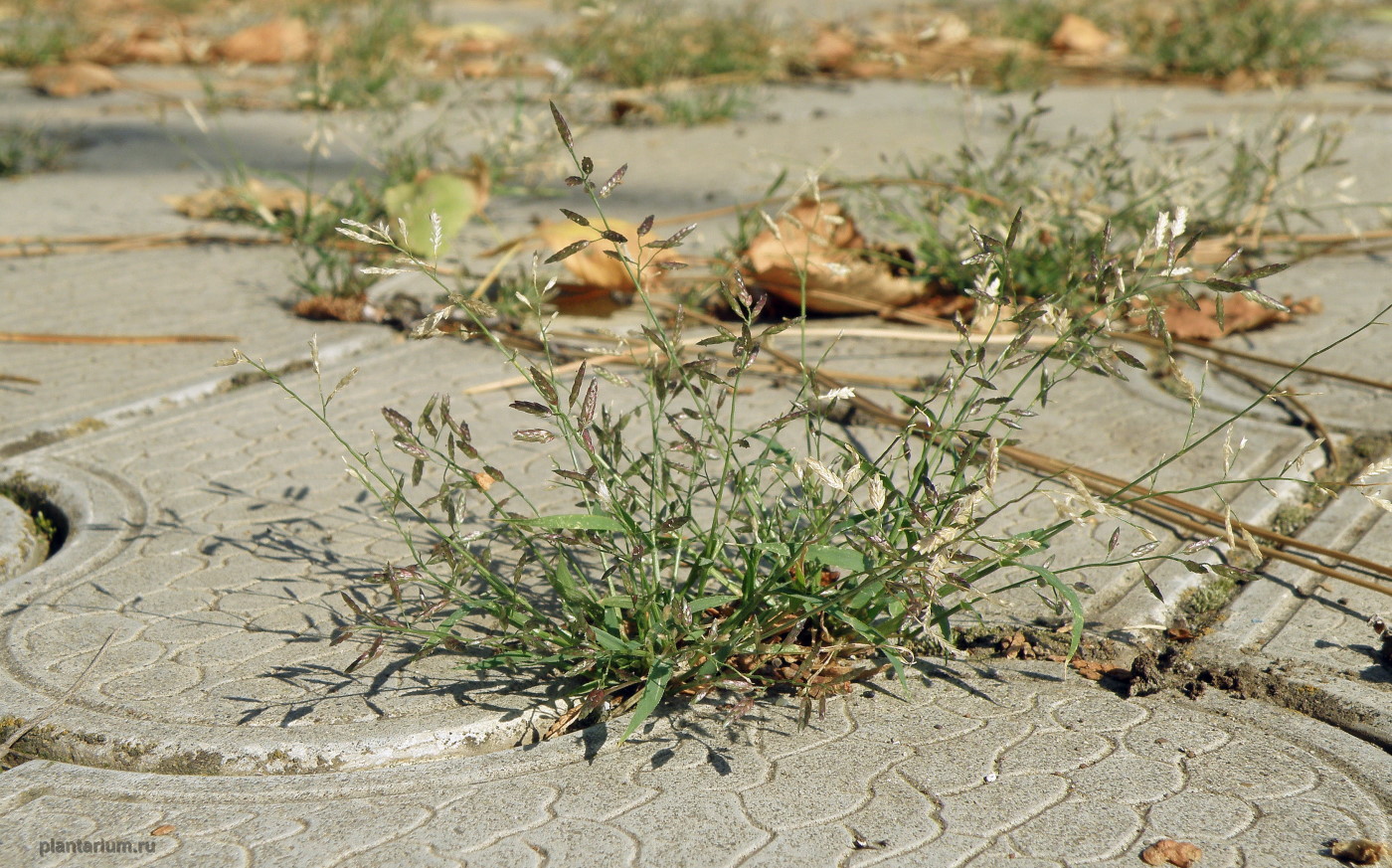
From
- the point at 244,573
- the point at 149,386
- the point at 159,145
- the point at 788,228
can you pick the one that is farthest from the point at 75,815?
the point at 159,145

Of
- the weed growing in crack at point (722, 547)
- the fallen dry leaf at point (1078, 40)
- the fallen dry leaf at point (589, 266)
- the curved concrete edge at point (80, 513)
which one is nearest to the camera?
the weed growing in crack at point (722, 547)

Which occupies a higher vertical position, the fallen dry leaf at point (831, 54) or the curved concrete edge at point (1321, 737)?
the fallen dry leaf at point (831, 54)

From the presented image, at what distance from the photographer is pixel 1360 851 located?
55.9 inches

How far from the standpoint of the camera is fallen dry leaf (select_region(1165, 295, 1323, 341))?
324cm

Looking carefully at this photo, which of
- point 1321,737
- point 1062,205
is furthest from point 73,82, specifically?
point 1321,737

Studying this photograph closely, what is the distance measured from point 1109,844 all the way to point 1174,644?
58cm

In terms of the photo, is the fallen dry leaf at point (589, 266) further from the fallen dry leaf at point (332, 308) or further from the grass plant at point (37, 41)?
the grass plant at point (37, 41)

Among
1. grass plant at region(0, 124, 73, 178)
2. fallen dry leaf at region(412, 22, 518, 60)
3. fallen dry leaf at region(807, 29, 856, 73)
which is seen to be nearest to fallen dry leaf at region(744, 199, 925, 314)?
grass plant at region(0, 124, 73, 178)

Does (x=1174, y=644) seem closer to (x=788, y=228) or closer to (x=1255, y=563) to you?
(x=1255, y=563)

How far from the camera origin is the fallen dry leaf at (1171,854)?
55.9 inches

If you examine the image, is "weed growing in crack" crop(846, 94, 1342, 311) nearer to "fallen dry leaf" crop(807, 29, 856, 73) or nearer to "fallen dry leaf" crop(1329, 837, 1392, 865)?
"fallen dry leaf" crop(1329, 837, 1392, 865)

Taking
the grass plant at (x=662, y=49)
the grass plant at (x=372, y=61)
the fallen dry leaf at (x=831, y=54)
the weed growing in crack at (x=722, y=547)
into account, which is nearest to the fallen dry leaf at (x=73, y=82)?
the grass plant at (x=372, y=61)

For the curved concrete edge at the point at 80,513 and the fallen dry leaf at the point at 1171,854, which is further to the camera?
the curved concrete edge at the point at 80,513

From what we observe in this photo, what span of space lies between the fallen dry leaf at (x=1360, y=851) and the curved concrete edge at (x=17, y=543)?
2170mm
